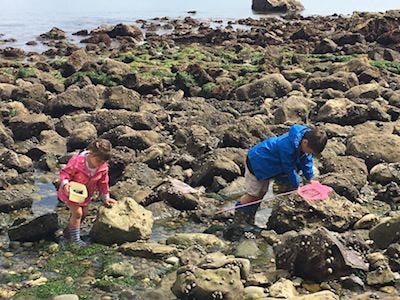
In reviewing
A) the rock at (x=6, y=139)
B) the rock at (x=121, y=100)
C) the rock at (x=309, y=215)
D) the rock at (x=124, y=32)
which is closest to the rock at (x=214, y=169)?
the rock at (x=309, y=215)

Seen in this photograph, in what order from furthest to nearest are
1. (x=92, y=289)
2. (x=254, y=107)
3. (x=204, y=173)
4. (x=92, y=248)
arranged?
(x=254, y=107) < (x=204, y=173) < (x=92, y=248) < (x=92, y=289)

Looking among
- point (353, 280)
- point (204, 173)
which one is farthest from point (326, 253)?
point (204, 173)

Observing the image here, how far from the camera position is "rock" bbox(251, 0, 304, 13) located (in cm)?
7719

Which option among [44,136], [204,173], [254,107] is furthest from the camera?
[254,107]

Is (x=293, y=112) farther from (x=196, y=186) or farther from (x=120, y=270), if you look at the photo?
(x=120, y=270)

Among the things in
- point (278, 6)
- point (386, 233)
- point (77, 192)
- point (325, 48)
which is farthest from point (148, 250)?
point (278, 6)

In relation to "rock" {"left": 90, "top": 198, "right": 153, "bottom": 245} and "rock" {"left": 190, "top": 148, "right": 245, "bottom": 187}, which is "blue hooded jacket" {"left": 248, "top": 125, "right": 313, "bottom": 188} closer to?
"rock" {"left": 90, "top": 198, "right": 153, "bottom": 245}

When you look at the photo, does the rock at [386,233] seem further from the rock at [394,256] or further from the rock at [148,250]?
the rock at [148,250]

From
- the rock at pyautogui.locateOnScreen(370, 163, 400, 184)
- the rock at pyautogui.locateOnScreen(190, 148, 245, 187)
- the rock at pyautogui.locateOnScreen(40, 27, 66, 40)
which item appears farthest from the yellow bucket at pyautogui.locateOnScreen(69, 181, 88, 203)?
the rock at pyautogui.locateOnScreen(40, 27, 66, 40)

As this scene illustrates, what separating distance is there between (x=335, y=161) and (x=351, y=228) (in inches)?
125

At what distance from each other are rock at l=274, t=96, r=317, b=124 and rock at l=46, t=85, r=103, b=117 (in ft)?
16.6

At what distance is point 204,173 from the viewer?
38.3 feet

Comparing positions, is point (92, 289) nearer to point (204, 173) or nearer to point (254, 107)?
point (204, 173)

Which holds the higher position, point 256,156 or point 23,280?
point 256,156
